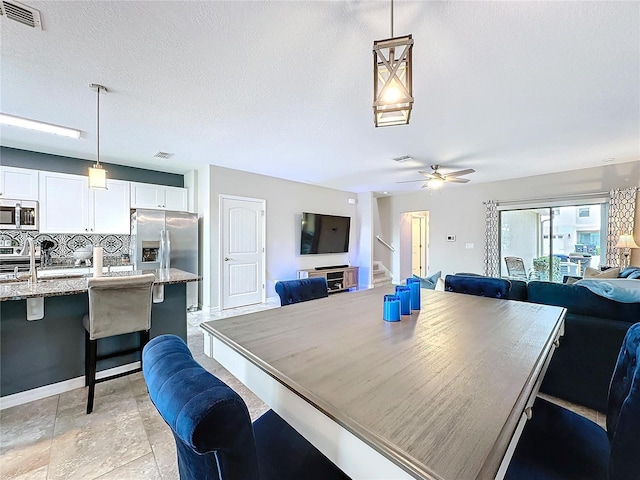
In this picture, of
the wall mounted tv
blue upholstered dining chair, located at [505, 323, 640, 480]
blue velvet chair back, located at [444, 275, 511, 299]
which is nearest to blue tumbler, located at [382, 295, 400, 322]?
blue upholstered dining chair, located at [505, 323, 640, 480]

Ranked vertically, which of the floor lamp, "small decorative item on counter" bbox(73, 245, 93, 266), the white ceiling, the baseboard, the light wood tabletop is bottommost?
the baseboard

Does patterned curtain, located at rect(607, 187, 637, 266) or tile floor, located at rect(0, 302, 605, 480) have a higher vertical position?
patterned curtain, located at rect(607, 187, 637, 266)

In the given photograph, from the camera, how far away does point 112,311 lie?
213cm

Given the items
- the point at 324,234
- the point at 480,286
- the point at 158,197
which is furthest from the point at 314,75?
the point at 324,234

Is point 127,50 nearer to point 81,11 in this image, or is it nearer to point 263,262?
point 81,11

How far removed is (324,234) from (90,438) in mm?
5135

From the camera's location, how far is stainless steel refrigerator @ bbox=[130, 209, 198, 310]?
4.37 m

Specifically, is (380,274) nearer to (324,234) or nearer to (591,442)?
(324,234)

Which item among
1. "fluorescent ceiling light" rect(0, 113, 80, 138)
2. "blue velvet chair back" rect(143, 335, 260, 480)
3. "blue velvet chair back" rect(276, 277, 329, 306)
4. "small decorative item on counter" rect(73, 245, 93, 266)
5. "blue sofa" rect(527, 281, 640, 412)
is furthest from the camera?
"small decorative item on counter" rect(73, 245, 93, 266)

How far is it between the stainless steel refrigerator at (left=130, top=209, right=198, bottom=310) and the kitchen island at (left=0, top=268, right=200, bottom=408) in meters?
2.06

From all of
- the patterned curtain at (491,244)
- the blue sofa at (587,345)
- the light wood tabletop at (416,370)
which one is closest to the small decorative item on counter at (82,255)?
the light wood tabletop at (416,370)

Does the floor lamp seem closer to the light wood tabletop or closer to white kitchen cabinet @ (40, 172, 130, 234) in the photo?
the light wood tabletop

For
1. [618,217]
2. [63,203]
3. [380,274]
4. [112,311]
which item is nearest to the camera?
[112,311]

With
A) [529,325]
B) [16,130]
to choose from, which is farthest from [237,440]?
[16,130]
